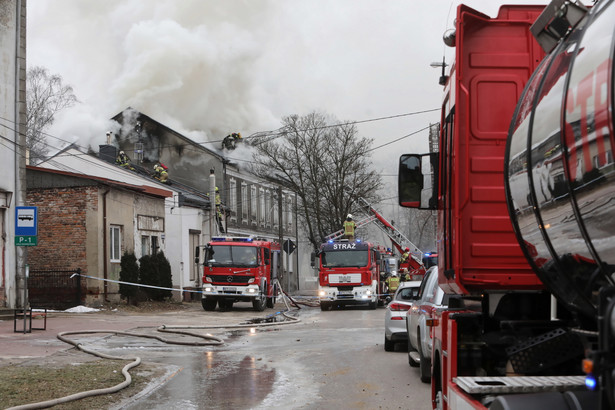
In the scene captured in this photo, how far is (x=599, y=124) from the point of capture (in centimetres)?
285

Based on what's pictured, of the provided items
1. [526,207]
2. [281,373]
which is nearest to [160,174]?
[281,373]

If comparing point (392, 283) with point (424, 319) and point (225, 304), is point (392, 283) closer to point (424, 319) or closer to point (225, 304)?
point (225, 304)

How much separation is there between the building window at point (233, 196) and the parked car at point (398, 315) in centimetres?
3574

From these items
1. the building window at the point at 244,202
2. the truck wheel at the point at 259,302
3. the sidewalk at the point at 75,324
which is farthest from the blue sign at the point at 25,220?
the building window at the point at 244,202

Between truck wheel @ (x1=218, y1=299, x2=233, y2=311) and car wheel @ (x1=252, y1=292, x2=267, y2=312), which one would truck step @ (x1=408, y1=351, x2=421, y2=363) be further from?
truck wheel @ (x1=218, y1=299, x2=233, y2=311)

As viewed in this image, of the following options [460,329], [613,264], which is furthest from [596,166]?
[460,329]

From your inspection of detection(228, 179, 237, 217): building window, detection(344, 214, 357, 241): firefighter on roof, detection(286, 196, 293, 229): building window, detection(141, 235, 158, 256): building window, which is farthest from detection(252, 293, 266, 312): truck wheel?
detection(286, 196, 293, 229): building window

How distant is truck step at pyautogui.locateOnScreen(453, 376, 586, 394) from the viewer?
3.72 m

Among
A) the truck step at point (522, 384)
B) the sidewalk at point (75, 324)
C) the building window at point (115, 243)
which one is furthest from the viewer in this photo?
the building window at point (115, 243)

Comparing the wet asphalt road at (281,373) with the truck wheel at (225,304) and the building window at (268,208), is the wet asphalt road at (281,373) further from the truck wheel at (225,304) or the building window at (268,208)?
the building window at (268,208)

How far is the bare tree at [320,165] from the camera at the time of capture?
170ft

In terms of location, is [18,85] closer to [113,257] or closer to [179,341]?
[113,257]

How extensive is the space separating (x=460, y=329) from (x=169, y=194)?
99.0ft

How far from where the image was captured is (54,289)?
1048 inches
